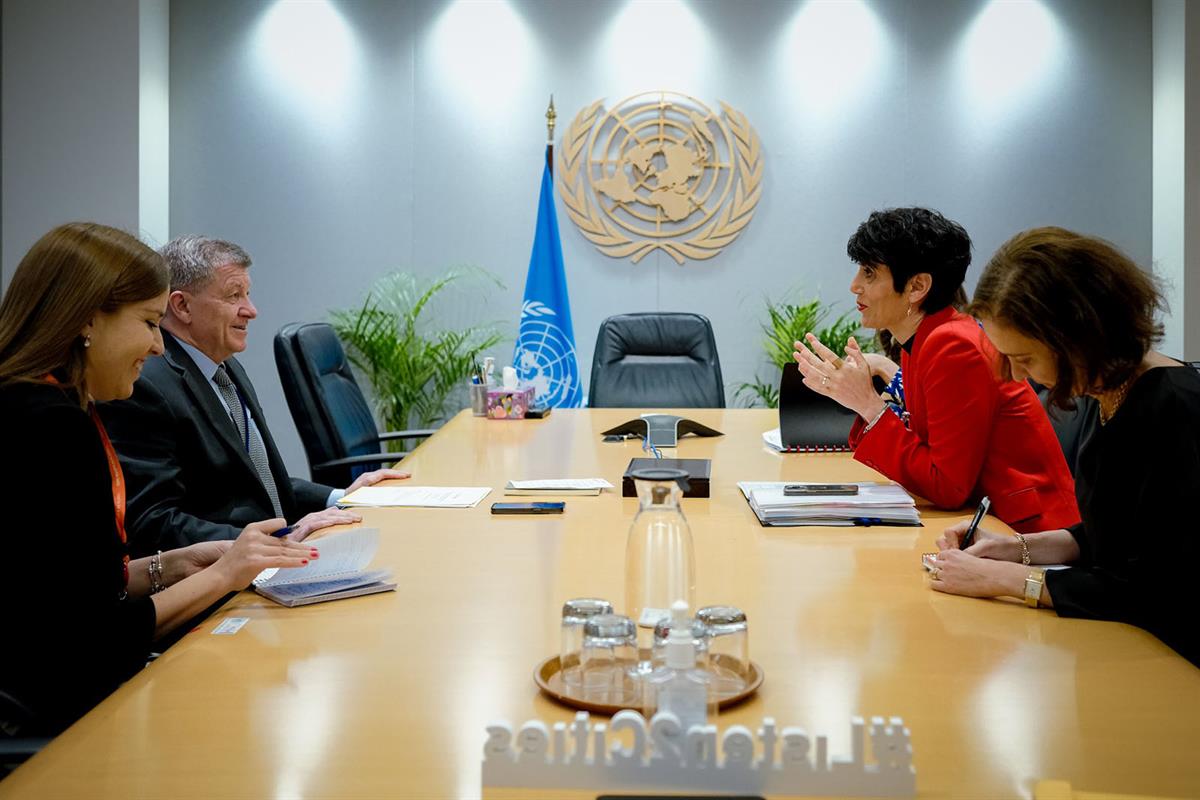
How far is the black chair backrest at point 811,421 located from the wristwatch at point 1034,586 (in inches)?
65.8

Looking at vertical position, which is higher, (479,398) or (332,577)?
(479,398)

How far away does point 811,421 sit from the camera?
3.37 meters

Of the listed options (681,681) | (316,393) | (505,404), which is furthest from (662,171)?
(681,681)

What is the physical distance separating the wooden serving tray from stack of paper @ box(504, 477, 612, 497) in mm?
1280

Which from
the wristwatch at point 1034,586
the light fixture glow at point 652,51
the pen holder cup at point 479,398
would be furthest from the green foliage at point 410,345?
the wristwatch at point 1034,586

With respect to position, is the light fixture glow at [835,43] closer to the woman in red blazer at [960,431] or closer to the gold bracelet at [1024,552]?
the woman in red blazer at [960,431]

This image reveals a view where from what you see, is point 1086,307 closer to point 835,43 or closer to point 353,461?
point 353,461

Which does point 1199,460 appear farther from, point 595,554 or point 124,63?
point 124,63

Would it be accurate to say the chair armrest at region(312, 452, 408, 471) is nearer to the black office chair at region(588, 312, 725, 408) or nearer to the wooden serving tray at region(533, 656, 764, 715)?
the black office chair at region(588, 312, 725, 408)

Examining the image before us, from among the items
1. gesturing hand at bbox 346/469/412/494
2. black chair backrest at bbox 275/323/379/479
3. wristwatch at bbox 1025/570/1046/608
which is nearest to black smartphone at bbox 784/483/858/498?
wristwatch at bbox 1025/570/1046/608

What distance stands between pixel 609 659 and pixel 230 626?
627mm

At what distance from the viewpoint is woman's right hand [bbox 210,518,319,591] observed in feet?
5.84

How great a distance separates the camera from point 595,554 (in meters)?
2.03

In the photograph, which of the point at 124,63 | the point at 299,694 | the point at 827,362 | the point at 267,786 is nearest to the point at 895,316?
the point at 827,362
